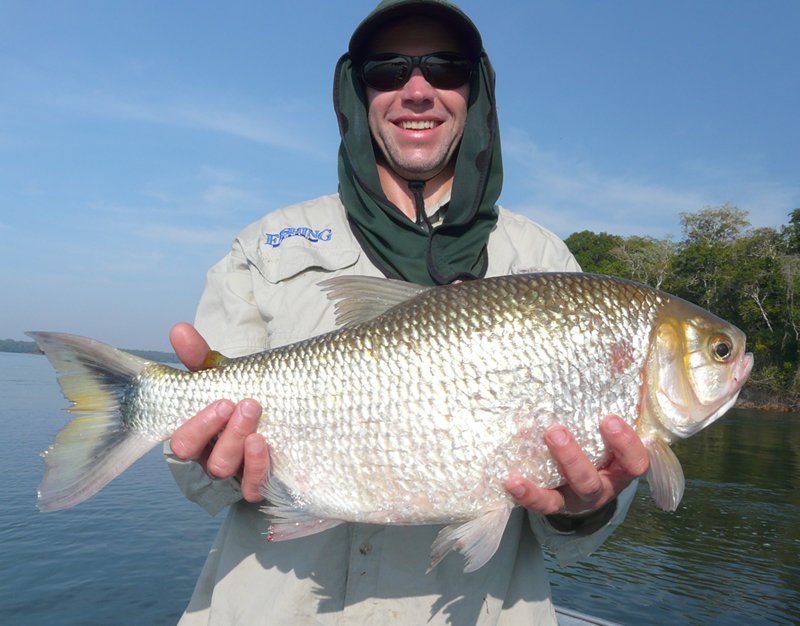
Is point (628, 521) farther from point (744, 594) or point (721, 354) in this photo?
point (721, 354)

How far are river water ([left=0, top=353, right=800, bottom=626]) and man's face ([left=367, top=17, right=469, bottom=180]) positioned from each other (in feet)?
28.1

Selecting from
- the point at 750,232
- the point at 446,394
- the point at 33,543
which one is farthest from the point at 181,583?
the point at 750,232

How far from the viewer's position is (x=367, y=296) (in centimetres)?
265

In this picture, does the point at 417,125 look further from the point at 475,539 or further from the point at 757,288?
the point at 757,288

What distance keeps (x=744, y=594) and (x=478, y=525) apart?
1039 centimetres

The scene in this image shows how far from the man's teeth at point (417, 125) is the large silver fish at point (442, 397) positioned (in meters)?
1.00

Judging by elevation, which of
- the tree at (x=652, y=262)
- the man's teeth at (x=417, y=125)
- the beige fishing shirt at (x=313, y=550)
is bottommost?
the beige fishing shirt at (x=313, y=550)

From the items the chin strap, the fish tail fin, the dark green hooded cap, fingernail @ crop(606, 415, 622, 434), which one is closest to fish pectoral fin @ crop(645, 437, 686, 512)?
fingernail @ crop(606, 415, 622, 434)

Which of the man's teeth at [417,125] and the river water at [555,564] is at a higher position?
the man's teeth at [417,125]

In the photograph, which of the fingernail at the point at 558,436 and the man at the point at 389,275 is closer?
the fingernail at the point at 558,436

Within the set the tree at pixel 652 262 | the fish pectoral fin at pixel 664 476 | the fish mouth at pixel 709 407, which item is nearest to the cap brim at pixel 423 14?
the fish mouth at pixel 709 407

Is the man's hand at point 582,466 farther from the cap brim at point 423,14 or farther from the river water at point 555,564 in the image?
the river water at point 555,564

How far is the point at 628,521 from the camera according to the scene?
1463 centimetres

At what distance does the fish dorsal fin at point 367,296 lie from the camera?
2.63m
